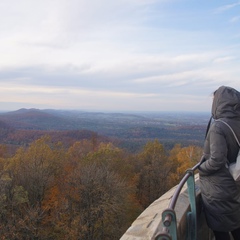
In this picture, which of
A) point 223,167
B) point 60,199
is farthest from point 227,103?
point 60,199

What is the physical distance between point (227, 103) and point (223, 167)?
2.22ft

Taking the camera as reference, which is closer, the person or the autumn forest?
the person

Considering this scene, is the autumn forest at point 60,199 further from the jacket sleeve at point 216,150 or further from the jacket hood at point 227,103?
the jacket hood at point 227,103

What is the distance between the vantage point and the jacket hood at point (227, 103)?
2.93 meters

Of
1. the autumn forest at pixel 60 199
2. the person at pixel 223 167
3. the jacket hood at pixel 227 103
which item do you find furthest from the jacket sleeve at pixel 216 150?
Result: the autumn forest at pixel 60 199

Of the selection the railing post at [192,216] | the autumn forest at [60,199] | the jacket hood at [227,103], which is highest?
the jacket hood at [227,103]

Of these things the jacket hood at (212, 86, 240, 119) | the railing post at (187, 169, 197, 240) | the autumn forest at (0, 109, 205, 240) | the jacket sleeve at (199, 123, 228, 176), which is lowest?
the autumn forest at (0, 109, 205, 240)

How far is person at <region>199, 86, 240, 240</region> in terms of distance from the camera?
2865 millimetres

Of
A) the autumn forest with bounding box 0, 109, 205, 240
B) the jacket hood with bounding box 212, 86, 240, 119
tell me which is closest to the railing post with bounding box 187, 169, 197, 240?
the jacket hood with bounding box 212, 86, 240, 119

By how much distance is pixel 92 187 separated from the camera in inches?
822

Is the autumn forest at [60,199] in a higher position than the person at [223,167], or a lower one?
lower

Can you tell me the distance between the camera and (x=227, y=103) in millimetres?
2947

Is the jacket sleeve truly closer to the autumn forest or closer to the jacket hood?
the jacket hood

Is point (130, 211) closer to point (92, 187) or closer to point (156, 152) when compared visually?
point (92, 187)
